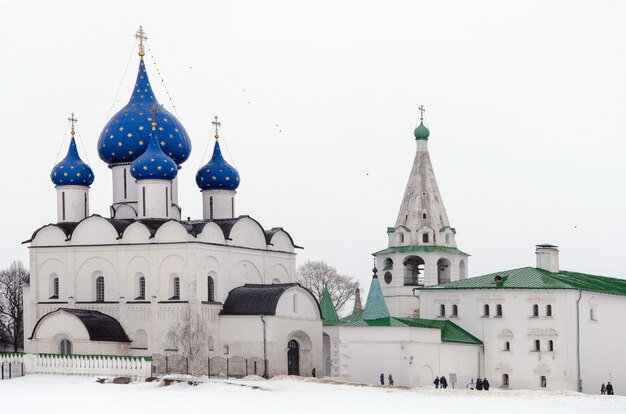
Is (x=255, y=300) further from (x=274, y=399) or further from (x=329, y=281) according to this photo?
(x=329, y=281)

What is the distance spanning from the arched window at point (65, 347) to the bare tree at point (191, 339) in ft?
9.66

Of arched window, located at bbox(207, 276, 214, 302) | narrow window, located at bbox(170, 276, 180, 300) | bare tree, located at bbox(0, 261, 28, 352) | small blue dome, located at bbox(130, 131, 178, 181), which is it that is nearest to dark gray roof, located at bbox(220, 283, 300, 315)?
arched window, located at bbox(207, 276, 214, 302)

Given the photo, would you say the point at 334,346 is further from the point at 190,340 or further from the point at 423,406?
the point at 423,406

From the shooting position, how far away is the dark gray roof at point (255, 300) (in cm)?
4147

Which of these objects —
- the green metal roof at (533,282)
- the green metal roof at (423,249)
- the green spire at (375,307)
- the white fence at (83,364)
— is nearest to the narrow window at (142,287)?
the white fence at (83,364)

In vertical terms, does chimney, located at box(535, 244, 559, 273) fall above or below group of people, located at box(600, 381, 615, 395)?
above

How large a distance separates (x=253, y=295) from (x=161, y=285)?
2.84 meters

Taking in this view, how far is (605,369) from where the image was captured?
43000 mm

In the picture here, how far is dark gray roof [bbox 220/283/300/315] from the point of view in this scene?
136ft

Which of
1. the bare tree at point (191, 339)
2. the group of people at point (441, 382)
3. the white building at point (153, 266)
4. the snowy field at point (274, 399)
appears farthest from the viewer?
the white building at point (153, 266)

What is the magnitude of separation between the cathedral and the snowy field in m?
3.64

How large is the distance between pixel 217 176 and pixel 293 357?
689 centimetres

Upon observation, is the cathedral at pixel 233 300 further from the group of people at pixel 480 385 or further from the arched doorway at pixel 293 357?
the group of people at pixel 480 385

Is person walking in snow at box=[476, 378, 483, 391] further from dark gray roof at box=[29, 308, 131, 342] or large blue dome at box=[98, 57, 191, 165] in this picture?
large blue dome at box=[98, 57, 191, 165]
